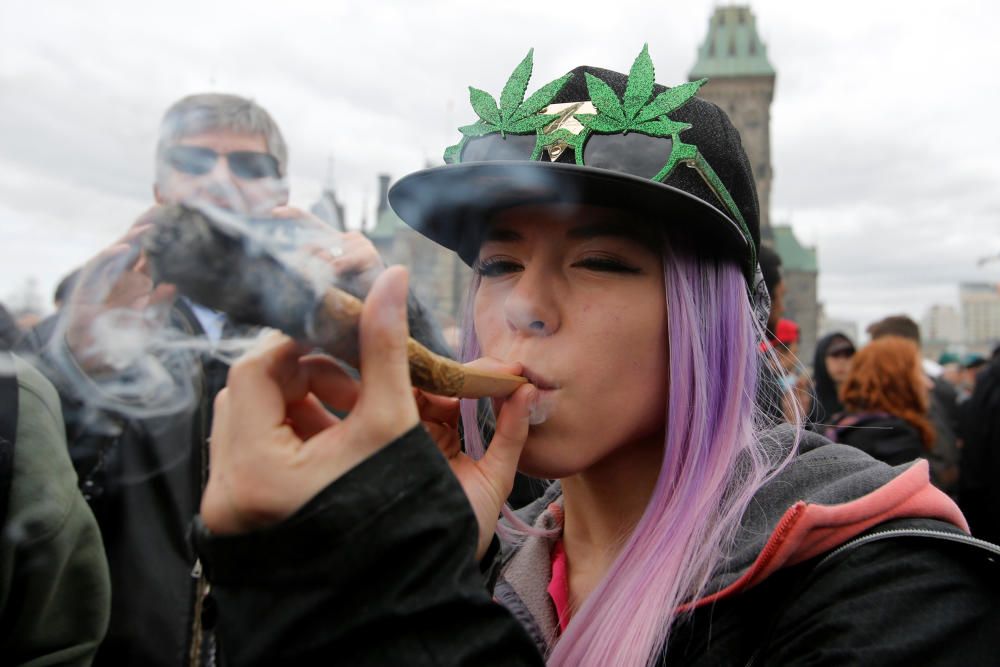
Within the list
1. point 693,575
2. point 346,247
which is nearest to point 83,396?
point 346,247

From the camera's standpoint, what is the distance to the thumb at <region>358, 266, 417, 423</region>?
1009mm

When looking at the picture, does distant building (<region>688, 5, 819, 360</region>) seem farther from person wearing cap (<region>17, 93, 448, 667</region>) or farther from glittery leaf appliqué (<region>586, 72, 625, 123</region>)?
glittery leaf appliqué (<region>586, 72, 625, 123</region>)

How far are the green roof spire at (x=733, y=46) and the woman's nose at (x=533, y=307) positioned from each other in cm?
6400

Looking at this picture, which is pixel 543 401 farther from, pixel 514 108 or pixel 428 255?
pixel 428 255

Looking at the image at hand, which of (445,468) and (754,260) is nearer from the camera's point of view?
(445,468)

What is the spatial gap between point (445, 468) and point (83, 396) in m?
1.61

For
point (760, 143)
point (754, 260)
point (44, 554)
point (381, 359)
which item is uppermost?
point (760, 143)

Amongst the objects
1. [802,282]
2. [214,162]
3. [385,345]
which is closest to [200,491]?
[214,162]

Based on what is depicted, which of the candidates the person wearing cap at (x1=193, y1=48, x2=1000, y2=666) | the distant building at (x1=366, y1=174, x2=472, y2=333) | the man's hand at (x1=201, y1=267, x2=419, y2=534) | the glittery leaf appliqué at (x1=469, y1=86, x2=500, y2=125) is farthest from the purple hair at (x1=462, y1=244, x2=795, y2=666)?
the distant building at (x1=366, y1=174, x2=472, y2=333)

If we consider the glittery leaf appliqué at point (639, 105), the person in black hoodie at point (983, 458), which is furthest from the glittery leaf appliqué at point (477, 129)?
the person in black hoodie at point (983, 458)

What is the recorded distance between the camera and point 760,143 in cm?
6019

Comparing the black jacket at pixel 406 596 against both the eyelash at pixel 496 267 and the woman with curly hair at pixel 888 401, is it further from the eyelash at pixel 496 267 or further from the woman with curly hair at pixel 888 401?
the woman with curly hair at pixel 888 401

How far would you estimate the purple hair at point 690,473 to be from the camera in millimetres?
1432

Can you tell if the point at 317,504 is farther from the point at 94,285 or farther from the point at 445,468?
the point at 94,285
